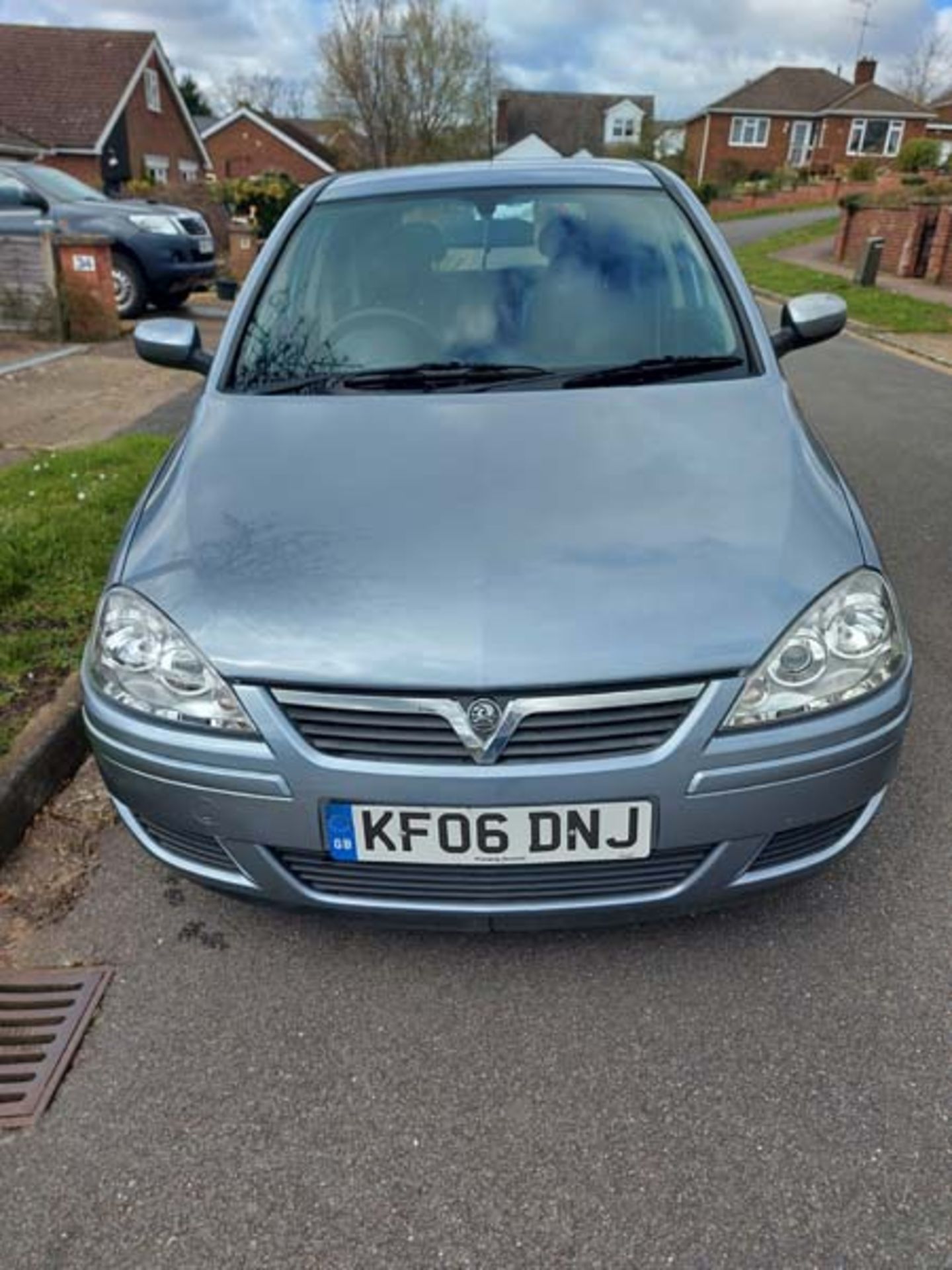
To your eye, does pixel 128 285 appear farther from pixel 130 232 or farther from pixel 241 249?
pixel 241 249

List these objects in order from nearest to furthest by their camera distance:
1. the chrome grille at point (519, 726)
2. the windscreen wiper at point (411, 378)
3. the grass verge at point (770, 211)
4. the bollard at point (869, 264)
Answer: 1. the chrome grille at point (519, 726)
2. the windscreen wiper at point (411, 378)
3. the bollard at point (869, 264)
4. the grass verge at point (770, 211)

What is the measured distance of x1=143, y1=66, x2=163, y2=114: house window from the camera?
97.6 ft

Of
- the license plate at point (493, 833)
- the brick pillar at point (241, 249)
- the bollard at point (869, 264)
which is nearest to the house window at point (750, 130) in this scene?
the bollard at point (869, 264)

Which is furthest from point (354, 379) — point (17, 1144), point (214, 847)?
point (17, 1144)

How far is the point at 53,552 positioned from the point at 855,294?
14.4m

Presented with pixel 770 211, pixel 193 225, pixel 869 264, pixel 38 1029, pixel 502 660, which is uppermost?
pixel 502 660

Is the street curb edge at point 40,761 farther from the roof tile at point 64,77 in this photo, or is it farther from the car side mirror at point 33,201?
the roof tile at point 64,77

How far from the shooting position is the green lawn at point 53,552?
316cm

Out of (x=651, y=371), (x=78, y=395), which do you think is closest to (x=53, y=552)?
(x=651, y=371)

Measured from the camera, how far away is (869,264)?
15.9 metres

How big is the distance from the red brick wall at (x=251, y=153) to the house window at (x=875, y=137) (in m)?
32.3

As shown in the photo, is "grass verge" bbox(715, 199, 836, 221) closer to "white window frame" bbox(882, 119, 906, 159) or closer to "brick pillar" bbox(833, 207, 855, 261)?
"white window frame" bbox(882, 119, 906, 159)

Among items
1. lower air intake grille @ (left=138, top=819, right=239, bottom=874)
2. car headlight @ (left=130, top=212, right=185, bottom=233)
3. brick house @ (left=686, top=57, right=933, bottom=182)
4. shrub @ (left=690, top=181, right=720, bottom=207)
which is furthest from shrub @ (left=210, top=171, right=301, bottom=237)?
brick house @ (left=686, top=57, right=933, bottom=182)

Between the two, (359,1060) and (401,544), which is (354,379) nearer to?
(401,544)
